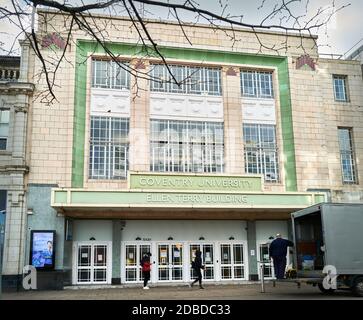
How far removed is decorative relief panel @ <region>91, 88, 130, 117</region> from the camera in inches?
981

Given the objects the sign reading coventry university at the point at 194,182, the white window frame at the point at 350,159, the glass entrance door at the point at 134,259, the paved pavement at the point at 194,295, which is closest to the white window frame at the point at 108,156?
the sign reading coventry university at the point at 194,182

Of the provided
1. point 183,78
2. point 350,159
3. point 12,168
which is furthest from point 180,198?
point 350,159

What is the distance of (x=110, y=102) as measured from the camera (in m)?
25.0

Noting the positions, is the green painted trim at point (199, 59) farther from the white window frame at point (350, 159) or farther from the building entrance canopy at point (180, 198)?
the white window frame at point (350, 159)

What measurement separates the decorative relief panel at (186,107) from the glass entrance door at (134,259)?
7.32 metres

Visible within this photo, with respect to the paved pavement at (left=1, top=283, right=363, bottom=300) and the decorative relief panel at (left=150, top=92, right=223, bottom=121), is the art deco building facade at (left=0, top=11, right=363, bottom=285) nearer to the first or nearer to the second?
the decorative relief panel at (left=150, top=92, right=223, bottom=121)

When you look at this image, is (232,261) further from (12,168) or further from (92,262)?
(12,168)

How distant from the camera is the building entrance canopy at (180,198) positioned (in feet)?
71.8

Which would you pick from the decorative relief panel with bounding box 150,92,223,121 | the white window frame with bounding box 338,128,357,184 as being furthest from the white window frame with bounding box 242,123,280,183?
the white window frame with bounding box 338,128,357,184

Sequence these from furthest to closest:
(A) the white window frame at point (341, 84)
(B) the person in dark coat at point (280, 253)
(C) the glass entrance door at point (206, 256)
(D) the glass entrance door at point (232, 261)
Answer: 1. (A) the white window frame at point (341, 84)
2. (D) the glass entrance door at point (232, 261)
3. (C) the glass entrance door at point (206, 256)
4. (B) the person in dark coat at point (280, 253)

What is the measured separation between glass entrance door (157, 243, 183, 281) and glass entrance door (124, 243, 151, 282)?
802 millimetres

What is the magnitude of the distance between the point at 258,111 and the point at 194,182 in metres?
6.43
